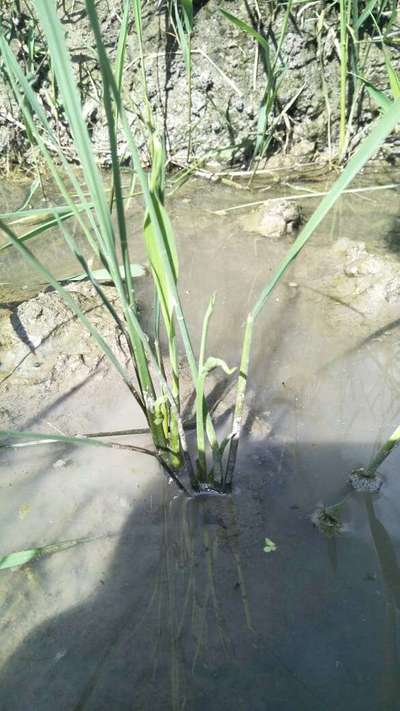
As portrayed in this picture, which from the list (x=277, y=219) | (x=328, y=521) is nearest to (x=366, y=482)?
(x=328, y=521)

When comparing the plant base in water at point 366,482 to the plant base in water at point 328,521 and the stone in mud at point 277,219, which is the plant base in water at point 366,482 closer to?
the plant base in water at point 328,521

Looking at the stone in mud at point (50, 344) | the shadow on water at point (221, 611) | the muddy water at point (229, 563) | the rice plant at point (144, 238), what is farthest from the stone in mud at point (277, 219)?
the shadow on water at point (221, 611)

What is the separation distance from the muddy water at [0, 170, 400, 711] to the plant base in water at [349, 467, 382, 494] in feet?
0.05

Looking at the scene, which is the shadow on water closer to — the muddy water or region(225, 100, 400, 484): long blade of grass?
the muddy water

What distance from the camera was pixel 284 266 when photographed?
0.85m

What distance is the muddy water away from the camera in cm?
88

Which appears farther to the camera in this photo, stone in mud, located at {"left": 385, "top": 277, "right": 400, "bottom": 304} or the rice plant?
stone in mud, located at {"left": 385, "top": 277, "right": 400, "bottom": 304}

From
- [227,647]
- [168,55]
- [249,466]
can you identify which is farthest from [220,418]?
[168,55]

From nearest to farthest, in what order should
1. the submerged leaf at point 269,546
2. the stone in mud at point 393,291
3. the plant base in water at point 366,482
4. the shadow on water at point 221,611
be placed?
1. the shadow on water at point 221,611
2. the submerged leaf at point 269,546
3. the plant base in water at point 366,482
4. the stone in mud at point 393,291

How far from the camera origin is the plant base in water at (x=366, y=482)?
1167 mm

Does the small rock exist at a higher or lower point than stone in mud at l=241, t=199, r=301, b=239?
lower

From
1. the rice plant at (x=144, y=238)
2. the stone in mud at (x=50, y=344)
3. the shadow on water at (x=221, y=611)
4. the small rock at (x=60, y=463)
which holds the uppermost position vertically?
the rice plant at (x=144, y=238)

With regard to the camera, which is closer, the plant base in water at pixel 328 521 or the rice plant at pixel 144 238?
the rice plant at pixel 144 238

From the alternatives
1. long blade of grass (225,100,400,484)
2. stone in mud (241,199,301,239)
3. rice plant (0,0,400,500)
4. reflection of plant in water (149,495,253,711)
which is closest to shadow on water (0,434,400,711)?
reflection of plant in water (149,495,253,711)
